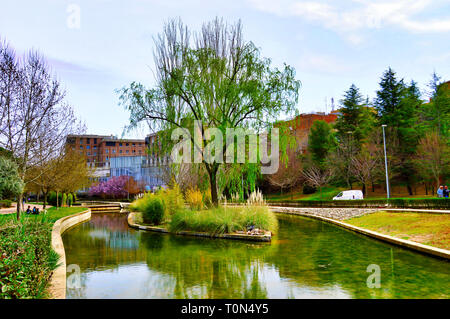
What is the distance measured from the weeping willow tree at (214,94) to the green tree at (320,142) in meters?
32.5

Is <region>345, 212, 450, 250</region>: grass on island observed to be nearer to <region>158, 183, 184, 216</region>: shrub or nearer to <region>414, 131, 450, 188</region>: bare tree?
<region>158, 183, 184, 216</region>: shrub

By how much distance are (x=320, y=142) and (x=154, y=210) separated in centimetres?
3540

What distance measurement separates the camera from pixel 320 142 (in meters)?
48.3

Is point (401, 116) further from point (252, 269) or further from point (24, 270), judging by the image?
point (24, 270)

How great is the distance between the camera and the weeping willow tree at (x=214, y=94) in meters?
15.3

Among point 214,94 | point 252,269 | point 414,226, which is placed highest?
point 214,94

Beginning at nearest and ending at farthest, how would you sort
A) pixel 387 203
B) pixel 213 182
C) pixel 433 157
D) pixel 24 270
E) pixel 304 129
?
pixel 24 270 → pixel 213 182 → pixel 387 203 → pixel 433 157 → pixel 304 129

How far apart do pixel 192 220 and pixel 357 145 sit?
1353 inches

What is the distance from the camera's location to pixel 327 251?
1037 centimetres

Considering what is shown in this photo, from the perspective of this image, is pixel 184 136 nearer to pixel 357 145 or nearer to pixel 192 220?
pixel 192 220

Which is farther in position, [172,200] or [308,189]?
[308,189]

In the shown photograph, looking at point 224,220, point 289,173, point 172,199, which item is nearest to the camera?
point 224,220

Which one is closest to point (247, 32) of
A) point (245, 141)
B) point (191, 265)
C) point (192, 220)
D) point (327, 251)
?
point (245, 141)

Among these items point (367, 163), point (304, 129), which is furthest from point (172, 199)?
point (304, 129)
